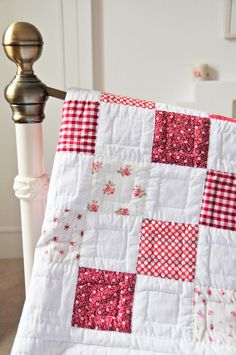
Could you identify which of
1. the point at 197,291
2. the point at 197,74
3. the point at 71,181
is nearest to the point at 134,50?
the point at 197,74

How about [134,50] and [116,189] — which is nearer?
[116,189]

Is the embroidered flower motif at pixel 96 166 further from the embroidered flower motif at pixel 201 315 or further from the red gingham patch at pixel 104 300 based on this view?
the embroidered flower motif at pixel 201 315

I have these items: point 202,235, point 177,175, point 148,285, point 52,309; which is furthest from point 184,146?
point 52,309

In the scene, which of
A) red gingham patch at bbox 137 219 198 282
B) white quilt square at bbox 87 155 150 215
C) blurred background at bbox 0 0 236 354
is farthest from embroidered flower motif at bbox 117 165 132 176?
blurred background at bbox 0 0 236 354

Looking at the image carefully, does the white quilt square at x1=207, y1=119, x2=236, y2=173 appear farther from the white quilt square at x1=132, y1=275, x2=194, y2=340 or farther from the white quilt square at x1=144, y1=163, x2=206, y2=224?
the white quilt square at x1=132, y1=275, x2=194, y2=340

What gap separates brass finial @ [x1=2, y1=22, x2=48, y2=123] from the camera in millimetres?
944

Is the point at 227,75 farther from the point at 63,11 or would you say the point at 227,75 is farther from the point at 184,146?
the point at 184,146

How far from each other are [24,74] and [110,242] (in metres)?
0.40

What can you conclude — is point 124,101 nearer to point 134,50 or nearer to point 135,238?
point 135,238

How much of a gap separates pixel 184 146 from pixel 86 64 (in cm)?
146

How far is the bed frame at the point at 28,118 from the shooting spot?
37.5 inches

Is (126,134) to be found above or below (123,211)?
above

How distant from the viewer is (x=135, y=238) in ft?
3.15

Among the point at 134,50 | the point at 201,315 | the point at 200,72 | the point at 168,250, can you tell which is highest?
the point at 134,50
